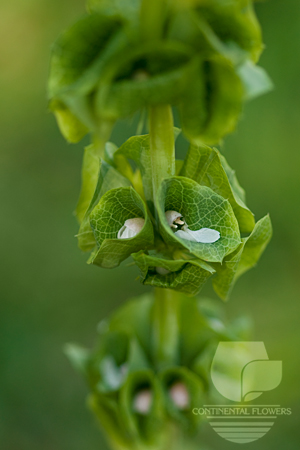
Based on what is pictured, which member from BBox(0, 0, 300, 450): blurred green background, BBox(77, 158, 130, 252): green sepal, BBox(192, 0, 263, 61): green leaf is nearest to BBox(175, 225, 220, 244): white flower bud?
BBox(77, 158, 130, 252): green sepal

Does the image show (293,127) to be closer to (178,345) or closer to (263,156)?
(263,156)

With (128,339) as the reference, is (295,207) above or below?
below

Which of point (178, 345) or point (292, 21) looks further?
point (292, 21)

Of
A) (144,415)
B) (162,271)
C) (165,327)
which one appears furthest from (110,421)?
(162,271)

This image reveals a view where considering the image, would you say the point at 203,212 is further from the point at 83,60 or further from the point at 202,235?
the point at 83,60

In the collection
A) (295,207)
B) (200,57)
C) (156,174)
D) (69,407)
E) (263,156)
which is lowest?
(69,407)

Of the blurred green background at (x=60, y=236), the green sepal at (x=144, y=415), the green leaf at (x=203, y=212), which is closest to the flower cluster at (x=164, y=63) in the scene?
the green leaf at (x=203, y=212)

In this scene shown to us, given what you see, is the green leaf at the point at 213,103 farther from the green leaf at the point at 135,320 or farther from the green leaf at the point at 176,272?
the green leaf at the point at 135,320

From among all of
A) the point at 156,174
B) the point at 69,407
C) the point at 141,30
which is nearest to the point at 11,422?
the point at 69,407
